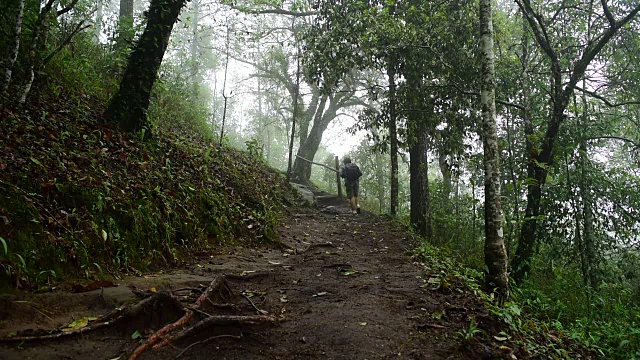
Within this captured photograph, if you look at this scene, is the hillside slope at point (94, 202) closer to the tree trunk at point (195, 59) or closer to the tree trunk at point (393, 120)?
the tree trunk at point (393, 120)

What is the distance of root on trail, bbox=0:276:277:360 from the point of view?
279 cm

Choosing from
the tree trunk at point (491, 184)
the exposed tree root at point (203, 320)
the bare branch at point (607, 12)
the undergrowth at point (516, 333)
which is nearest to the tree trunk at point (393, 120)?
the tree trunk at point (491, 184)

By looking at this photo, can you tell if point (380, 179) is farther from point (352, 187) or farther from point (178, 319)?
point (178, 319)

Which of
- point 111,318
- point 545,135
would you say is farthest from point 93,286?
point 545,135

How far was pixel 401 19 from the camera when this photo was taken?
411 inches

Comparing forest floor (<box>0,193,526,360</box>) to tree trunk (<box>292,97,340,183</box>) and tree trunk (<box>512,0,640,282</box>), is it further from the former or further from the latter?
tree trunk (<box>292,97,340,183</box>)

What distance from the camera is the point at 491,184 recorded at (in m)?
5.68

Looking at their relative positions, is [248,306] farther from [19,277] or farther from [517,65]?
[517,65]

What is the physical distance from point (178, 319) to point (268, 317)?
86 centimetres

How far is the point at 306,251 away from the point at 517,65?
705 centimetres

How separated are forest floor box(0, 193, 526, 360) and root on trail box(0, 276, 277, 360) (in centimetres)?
1

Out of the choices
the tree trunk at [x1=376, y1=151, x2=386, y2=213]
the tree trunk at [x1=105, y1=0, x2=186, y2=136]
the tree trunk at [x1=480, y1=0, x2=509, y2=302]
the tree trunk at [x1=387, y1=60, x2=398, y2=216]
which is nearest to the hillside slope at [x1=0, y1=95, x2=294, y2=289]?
the tree trunk at [x1=105, y1=0, x2=186, y2=136]

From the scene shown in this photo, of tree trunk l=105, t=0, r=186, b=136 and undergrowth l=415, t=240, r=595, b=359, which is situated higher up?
tree trunk l=105, t=0, r=186, b=136

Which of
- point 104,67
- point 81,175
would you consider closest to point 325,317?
point 81,175
